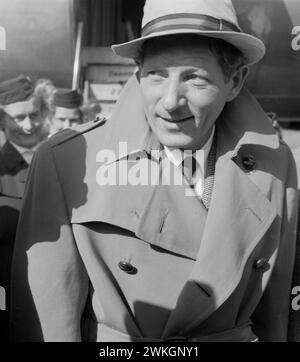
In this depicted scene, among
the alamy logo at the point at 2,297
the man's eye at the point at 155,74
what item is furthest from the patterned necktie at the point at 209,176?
the alamy logo at the point at 2,297

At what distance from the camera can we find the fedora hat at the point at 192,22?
168 cm

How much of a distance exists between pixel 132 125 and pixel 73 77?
44cm

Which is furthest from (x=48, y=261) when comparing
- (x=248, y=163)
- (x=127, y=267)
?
(x=248, y=163)

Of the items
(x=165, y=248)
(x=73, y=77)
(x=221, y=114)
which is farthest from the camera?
(x=73, y=77)

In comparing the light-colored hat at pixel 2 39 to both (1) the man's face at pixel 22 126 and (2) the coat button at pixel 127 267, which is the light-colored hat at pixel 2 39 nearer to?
(1) the man's face at pixel 22 126

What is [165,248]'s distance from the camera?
1.79 m

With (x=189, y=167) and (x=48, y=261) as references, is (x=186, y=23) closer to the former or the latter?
(x=189, y=167)

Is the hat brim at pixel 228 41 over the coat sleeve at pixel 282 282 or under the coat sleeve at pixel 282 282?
over

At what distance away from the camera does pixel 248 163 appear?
1968mm

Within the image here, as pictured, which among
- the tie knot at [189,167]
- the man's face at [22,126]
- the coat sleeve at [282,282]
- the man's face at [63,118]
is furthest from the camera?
the man's face at [63,118]

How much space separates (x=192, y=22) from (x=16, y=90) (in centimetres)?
73

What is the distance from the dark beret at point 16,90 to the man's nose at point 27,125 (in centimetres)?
9
